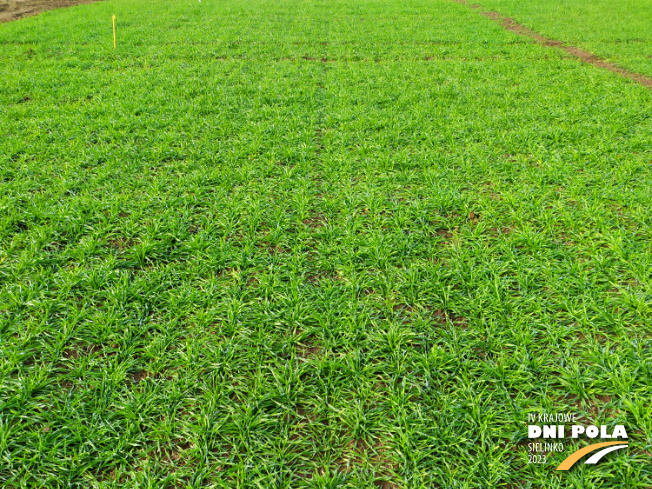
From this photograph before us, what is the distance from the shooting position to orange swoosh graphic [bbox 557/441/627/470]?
7.09 feet

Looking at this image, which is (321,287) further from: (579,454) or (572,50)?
(572,50)

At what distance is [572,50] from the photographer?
40.4ft

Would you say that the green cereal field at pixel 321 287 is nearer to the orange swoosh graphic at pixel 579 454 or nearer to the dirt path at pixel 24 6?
the orange swoosh graphic at pixel 579 454

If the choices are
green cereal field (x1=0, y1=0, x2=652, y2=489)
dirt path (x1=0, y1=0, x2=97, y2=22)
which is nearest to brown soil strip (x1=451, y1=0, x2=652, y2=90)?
green cereal field (x1=0, y1=0, x2=652, y2=489)

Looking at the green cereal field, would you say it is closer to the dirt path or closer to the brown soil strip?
the brown soil strip

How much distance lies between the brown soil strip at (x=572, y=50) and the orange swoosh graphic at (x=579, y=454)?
10.6 meters

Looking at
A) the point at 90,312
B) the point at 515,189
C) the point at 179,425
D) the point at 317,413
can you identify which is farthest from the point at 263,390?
the point at 515,189

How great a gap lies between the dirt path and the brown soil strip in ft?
77.7

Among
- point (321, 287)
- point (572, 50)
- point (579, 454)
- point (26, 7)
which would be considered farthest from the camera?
point (26, 7)

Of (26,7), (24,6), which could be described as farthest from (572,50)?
(24,6)

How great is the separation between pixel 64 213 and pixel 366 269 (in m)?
3.78

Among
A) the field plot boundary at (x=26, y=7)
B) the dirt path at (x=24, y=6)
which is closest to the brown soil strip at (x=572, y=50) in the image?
the field plot boundary at (x=26, y=7)

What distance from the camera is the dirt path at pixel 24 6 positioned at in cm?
1757

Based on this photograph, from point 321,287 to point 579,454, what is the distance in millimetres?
2263
